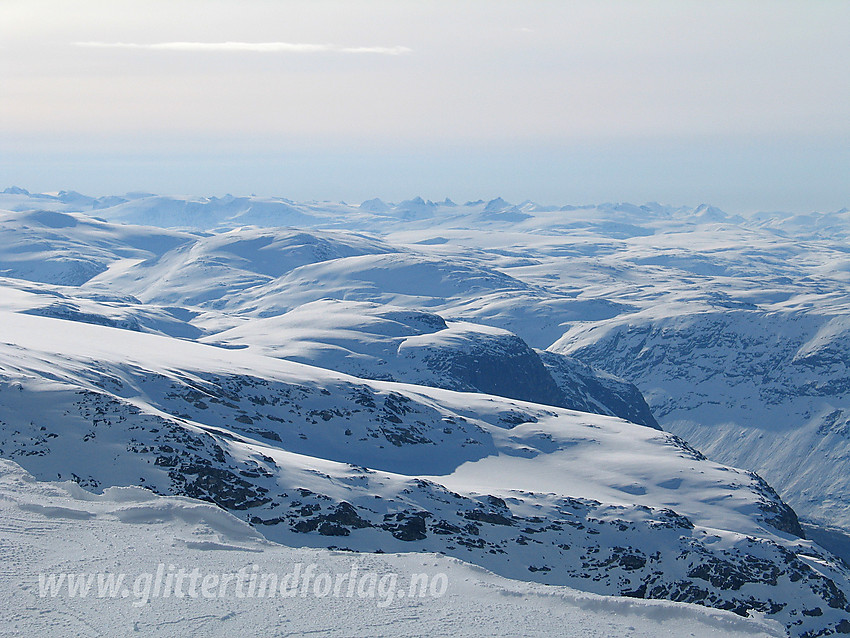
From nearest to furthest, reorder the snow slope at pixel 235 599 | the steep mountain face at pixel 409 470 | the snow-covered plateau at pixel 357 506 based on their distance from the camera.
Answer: the snow slope at pixel 235 599 → the snow-covered plateau at pixel 357 506 → the steep mountain face at pixel 409 470

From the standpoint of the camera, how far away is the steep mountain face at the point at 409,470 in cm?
9525

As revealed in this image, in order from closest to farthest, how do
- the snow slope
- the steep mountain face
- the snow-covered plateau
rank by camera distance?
the snow slope, the snow-covered plateau, the steep mountain face

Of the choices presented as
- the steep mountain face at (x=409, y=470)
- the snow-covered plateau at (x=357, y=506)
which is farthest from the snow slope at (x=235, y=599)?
the steep mountain face at (x=409, y=470)

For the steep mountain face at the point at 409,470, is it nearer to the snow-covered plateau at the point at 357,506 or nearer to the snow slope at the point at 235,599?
the snow-covered plateau at the point at 357,506

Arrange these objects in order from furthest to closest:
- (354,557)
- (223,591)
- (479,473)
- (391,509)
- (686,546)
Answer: (479,473), (686,546), (391,509), (354,557), (223,591)

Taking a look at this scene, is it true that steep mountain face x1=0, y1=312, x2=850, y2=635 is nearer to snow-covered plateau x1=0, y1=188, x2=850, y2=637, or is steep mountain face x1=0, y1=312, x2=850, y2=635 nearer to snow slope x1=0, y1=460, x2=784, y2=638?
snow-covered plateau x1=0, y1=188, x2=850, y2=637

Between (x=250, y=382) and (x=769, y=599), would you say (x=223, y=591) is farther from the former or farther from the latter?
(x=250, y=382)

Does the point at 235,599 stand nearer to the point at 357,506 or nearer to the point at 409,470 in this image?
the point at 357,506

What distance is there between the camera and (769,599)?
110875 millimetres

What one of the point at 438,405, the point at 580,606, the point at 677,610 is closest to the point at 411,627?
the point at 580,606

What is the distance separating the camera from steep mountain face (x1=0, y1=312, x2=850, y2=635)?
95.2 meters

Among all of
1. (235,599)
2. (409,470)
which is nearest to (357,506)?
(409,470)

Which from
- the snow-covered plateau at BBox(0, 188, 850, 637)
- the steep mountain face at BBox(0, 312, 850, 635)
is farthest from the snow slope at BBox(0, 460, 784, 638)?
the steep mountain face at BBox(0, 312, 850, 635)

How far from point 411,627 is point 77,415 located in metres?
64.9
